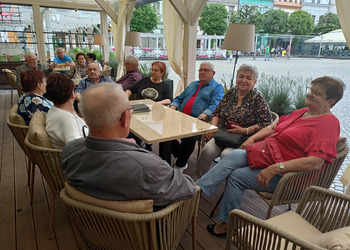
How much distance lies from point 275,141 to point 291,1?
2.79 meters

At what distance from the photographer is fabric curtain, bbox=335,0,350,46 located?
181 cm

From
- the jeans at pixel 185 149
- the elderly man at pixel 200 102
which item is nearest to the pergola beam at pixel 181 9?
the elderly man at pixel 200 102

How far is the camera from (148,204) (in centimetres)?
96

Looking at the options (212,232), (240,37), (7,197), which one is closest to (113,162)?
(212,232)

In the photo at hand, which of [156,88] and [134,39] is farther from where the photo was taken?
[134,39]

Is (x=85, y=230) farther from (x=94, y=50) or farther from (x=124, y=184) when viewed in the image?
(x=94, y=50)

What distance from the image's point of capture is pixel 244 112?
2.26 meters

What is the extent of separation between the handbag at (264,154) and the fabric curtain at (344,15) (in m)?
1.00

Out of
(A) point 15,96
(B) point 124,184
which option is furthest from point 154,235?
(A) point 15,96

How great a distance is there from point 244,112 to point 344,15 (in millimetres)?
1070

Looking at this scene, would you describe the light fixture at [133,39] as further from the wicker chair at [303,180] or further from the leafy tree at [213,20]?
the wicker chair at [303,180]

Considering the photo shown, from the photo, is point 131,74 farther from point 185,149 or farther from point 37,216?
point 37,216

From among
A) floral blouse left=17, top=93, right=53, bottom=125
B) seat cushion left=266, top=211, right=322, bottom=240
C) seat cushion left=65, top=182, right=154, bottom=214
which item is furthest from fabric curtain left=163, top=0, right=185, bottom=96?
seat cushion left=65, top=182, right=154, bottom=214

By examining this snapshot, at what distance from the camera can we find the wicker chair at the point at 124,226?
0.94m
